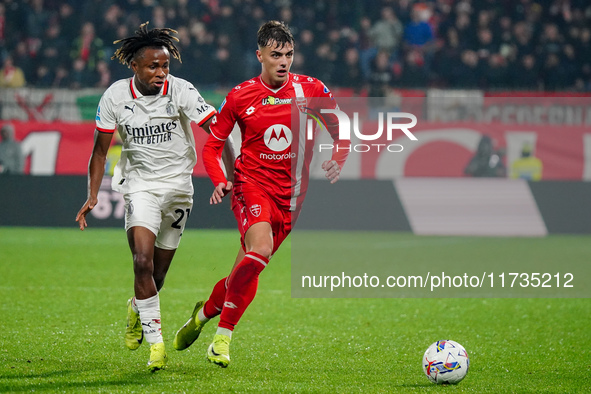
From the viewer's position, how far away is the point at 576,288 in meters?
9.50

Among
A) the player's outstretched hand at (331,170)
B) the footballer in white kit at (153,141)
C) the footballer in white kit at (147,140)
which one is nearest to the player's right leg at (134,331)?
the footballer in white kit at (147,140)

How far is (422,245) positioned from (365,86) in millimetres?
4690

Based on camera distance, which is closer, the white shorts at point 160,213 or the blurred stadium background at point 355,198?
the white shorts at point 160,213

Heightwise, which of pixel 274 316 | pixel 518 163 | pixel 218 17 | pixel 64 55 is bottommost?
pixel 274 316

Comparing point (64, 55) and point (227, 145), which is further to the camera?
point (64, 55)

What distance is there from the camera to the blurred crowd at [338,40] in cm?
1761

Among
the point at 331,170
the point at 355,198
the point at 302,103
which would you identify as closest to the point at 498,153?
the point at 355,198

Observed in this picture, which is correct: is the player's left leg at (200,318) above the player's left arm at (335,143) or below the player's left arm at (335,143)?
below

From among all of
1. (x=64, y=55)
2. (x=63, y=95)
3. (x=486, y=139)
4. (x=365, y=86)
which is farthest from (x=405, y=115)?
(x=64, y=55)

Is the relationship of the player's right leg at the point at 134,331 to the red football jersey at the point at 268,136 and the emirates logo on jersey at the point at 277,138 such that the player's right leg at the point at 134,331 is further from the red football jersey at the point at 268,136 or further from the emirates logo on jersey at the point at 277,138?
the emirates logo on jersey at the point at 277,138

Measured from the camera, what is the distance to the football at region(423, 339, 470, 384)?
15.8ft

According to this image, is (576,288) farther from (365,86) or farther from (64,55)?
(64,55)

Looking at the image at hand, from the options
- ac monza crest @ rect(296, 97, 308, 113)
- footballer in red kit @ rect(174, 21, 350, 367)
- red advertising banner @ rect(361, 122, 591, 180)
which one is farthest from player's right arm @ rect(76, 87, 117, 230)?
red advertising banner @ rect(361, 122, 591, 180)

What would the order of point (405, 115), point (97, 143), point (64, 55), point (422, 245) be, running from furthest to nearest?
point (64, 55)
point (405, 115)
point (422, 245)
point (97, 143)
